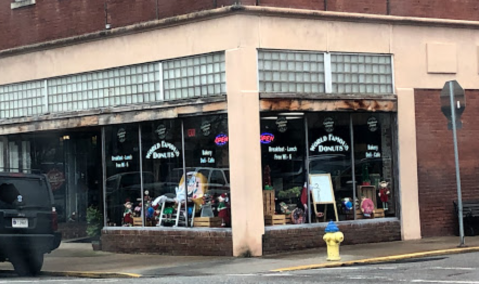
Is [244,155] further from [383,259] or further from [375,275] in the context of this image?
[375,275]

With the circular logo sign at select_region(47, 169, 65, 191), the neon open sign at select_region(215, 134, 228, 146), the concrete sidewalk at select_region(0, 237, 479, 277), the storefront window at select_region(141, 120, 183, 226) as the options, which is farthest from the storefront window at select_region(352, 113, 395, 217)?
the circular logo sign at select_region(47, 169, 65, 191)

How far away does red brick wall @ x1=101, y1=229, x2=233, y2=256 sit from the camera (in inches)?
644

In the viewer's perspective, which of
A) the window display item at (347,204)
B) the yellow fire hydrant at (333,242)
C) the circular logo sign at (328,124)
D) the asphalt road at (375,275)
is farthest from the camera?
the window display item at (347,204)

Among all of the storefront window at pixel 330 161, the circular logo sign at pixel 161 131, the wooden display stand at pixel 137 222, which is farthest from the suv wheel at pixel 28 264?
the storefront window at pixel 330 161

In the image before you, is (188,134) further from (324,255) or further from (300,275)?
(300,275)

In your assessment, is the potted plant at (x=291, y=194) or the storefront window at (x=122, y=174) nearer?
the potted plant at (x=291, y=194)

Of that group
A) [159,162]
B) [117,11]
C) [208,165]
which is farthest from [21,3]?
[208,165]

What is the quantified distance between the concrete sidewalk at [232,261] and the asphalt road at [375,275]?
549 millimetres

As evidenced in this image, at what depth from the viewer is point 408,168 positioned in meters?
17.9

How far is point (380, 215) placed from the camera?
17.8 meters

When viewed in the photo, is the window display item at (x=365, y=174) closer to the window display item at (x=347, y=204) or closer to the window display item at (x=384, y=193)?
the window display item at (x=384, y=193)

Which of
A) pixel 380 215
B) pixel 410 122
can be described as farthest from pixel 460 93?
pixel 380 215

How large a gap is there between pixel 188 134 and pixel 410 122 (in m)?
4.81

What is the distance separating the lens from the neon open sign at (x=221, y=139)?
16422 mm
